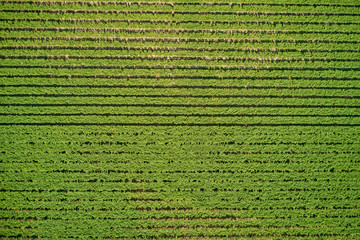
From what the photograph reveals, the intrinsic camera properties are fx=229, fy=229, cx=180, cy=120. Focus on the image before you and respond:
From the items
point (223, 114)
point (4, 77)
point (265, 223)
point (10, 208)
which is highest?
point (4, 77)

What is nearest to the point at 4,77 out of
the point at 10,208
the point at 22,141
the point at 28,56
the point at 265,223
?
the point at 28,56

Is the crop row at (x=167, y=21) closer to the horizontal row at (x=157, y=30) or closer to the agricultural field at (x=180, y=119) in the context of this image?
the agricultural field at (x=180, y=119)

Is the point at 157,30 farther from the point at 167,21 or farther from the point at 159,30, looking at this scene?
the point at 167,21

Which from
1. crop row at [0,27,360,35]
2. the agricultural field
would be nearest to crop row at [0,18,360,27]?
the agricultural field

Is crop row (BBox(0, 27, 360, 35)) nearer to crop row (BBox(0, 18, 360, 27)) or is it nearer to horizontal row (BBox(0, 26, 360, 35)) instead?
horizontal row (BBox(0, 26, 360, 35))

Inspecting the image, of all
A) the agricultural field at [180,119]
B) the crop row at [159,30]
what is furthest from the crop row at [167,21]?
the crop row at [159,30]

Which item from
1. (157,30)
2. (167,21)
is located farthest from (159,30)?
(167,21)

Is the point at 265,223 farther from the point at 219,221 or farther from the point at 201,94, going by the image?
the point at 201,94

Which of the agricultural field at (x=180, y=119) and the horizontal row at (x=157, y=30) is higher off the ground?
the horizontal row at (x=157, y=30)
